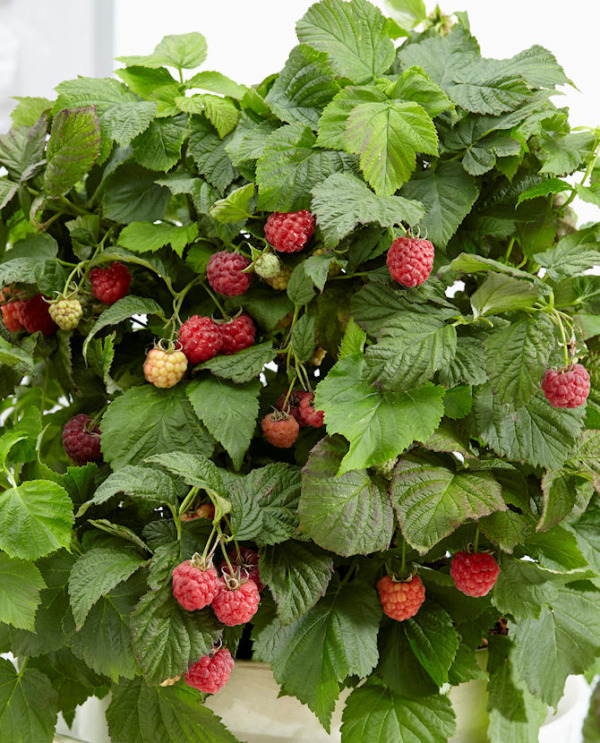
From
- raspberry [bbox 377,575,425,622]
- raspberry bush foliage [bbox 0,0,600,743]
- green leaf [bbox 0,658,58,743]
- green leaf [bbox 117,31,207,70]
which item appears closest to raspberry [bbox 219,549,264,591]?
raspberry bush foliage [bbox 0,0,600,743]

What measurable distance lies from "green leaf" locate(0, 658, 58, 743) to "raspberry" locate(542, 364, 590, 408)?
0.47 m

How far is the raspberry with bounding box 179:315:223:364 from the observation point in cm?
66

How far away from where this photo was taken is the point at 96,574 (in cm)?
59

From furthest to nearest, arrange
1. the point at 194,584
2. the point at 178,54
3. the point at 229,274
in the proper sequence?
the point at 178,54 → the point at 229,274 → the point at 194,584

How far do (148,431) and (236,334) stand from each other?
11cm

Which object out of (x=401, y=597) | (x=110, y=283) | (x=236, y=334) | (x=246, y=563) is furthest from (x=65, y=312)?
(x=401, y=597)

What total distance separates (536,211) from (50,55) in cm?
143

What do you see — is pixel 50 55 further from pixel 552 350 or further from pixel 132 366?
pixel 552 350

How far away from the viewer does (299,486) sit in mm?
636

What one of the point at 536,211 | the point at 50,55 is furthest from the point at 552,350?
the point at 50,55

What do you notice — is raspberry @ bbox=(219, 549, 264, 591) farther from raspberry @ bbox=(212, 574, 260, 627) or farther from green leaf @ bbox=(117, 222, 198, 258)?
green leaf @ bbox=(117, 222, 198, 258)

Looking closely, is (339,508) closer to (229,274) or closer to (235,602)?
(235,602)

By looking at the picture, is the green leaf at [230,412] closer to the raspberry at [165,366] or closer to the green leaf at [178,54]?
the raspberry at [165,366]

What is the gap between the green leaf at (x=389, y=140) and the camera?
0.60 meters
